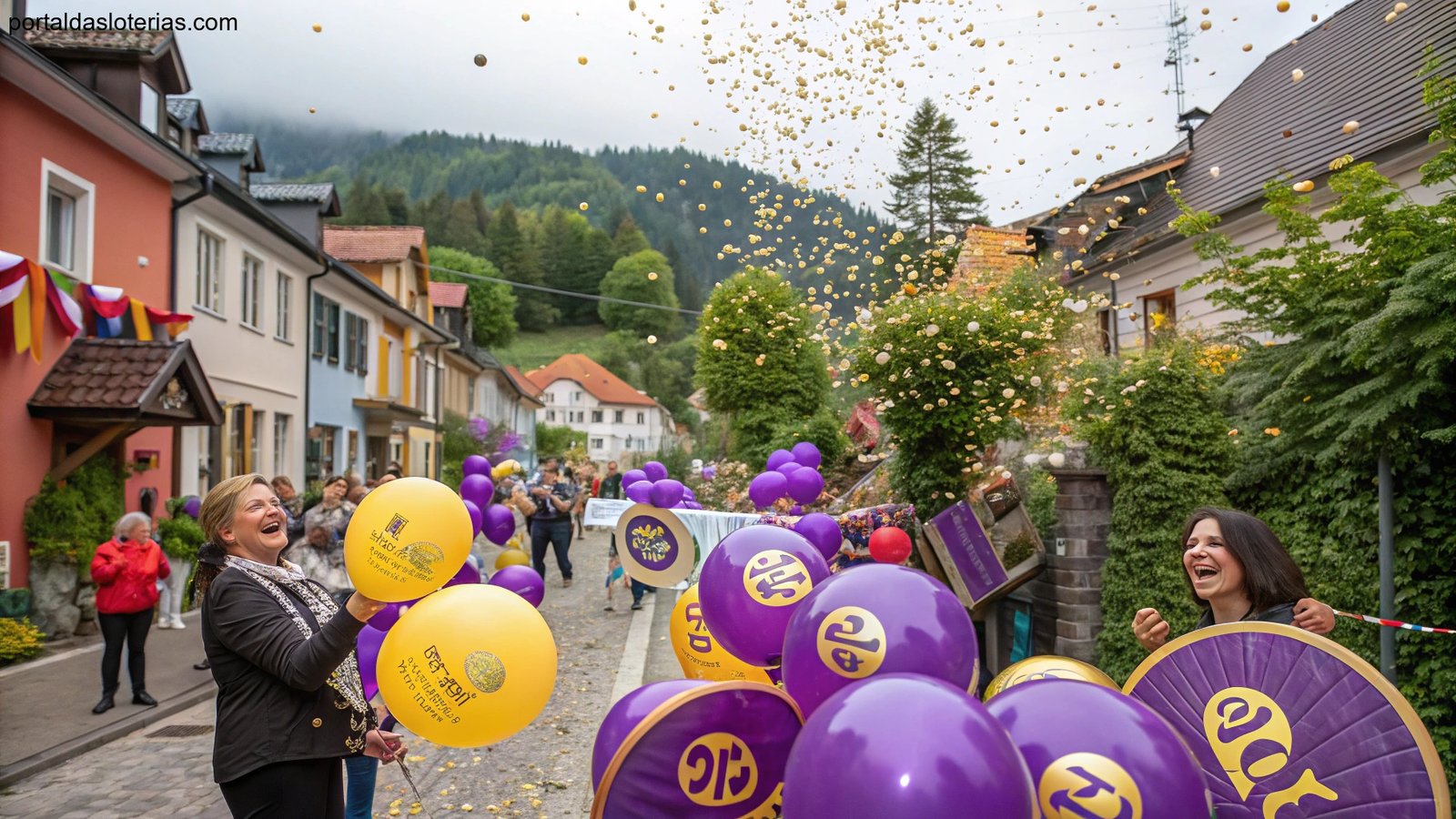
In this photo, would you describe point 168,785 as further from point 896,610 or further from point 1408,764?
point 1408,764

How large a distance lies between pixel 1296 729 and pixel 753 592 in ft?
5.69

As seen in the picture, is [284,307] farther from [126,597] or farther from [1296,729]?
[1296,729]

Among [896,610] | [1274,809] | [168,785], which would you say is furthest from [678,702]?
[168,785]

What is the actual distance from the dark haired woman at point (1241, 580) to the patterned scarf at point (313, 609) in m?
2.51

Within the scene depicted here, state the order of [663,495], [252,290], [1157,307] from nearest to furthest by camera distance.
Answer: [663,495] → [1157,307] → [252,290]

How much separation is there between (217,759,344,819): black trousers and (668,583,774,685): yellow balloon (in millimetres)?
1627

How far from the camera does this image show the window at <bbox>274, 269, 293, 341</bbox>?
18578 millimetres

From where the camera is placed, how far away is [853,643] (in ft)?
7.95

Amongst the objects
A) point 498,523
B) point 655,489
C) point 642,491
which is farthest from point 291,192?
point 655,489

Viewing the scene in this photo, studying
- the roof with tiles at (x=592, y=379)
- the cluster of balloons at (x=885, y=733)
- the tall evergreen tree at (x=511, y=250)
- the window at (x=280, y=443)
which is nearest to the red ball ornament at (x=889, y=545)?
the cluster of balloons at (x=885, y=733)

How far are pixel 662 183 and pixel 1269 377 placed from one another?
463 ft

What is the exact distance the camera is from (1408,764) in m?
2.24

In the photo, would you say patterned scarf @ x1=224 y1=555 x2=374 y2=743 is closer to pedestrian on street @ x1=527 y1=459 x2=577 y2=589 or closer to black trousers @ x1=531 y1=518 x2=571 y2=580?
pedestrian on street @ x1=527 y1=459 x2=577 y2=589

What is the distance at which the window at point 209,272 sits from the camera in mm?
14898
